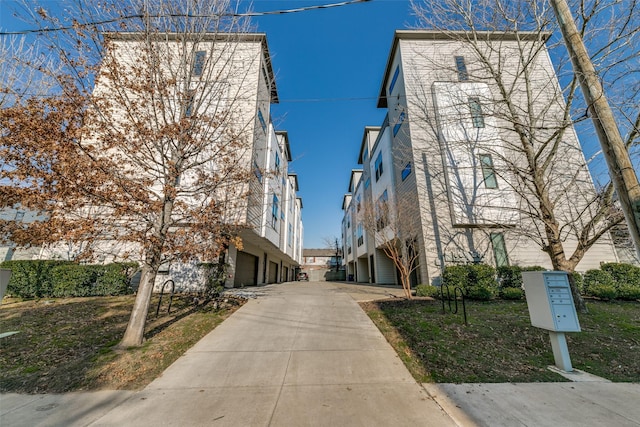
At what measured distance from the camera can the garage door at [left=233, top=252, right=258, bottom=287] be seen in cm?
1477

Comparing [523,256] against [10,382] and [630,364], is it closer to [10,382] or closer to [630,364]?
[630,364]

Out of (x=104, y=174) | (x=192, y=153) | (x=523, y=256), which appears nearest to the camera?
(x=104, y=174)

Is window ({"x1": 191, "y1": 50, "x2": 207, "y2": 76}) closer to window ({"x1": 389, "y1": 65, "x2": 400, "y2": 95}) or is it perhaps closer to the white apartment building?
the white apartment building

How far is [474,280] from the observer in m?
9.24

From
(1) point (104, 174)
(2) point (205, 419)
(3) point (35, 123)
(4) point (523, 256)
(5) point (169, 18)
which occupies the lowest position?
(2) point (205, 419)

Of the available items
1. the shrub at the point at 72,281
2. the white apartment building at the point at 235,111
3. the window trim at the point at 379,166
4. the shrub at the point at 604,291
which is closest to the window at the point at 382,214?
the white apartment building at the point at 235,111

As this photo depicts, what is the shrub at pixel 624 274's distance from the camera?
9.42 m

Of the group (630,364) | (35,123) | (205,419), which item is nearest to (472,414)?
(205,419)

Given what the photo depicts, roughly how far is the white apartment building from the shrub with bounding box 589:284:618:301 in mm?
12185

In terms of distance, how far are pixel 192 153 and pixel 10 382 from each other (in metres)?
4.42

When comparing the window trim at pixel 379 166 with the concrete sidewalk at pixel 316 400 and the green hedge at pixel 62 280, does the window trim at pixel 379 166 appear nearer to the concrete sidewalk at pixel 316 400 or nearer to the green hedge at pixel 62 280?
the concrete sidewalk at pixel 316 400

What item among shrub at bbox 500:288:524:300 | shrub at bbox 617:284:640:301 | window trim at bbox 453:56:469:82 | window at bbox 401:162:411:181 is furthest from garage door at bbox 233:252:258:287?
shrub at bbox 617:284:640:301

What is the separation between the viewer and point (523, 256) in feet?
37.3

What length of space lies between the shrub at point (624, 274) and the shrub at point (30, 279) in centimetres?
2194
